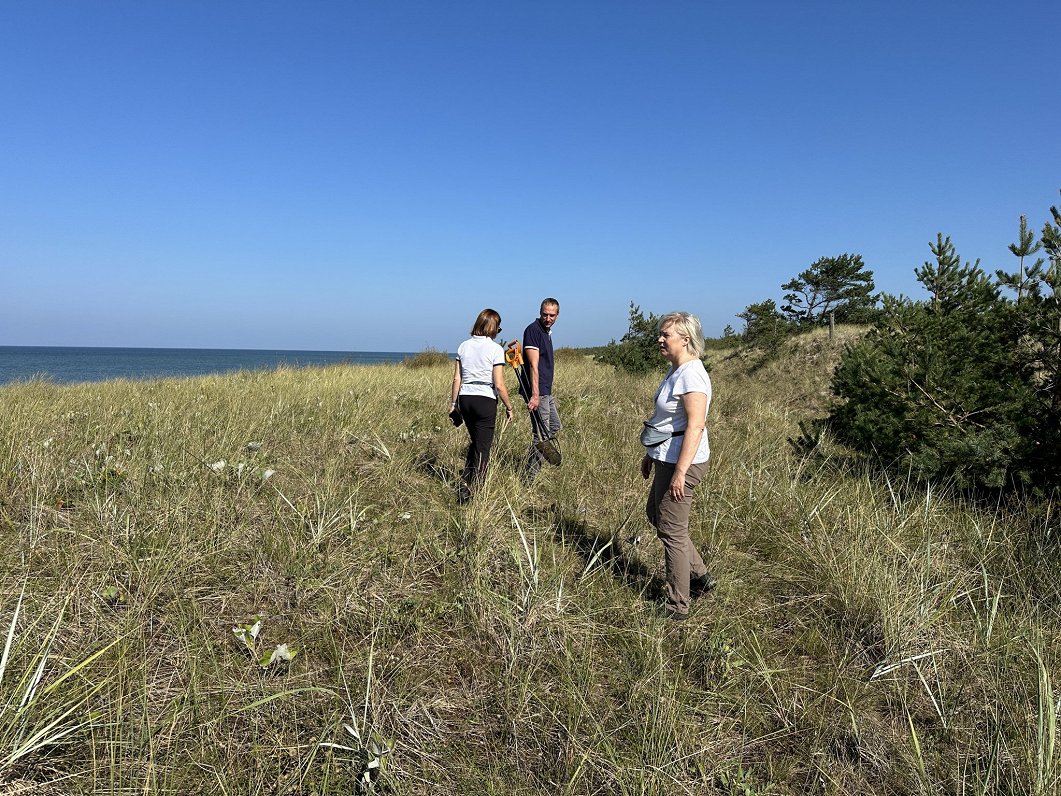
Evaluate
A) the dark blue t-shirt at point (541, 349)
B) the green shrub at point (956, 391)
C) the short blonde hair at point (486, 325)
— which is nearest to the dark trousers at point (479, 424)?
the short blonde hair at point (486, 325)

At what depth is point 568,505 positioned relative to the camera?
15.2 feet

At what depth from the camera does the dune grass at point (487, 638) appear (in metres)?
1.92

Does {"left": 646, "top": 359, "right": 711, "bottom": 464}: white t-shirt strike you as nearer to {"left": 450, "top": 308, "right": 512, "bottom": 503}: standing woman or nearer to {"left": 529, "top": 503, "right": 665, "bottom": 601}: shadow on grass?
{"left": 529, "top": 503, "right": 665, "bottom": 601}: shadow on grass

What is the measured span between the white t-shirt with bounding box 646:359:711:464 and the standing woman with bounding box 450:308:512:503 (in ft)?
6.32

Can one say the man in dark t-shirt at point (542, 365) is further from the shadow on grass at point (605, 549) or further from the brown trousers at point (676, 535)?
the brown trousers at point (676, 535)

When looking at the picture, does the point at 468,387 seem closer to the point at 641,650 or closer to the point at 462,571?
the point at 462,571

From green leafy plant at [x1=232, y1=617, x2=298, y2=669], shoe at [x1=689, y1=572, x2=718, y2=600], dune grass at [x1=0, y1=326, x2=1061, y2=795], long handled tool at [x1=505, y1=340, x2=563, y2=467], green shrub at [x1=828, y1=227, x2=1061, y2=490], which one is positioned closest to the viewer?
dune grass at [x1=0, y1=326, x2=1061, y2=795]

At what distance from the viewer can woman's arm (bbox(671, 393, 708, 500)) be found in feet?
9.09

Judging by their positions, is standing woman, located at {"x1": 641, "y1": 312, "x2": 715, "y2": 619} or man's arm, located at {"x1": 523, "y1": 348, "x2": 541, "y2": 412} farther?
man's arm, located at {"x1": 523, "y1": 348, "x2": 541, "y2": 412}

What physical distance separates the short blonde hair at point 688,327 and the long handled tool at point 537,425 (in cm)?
244

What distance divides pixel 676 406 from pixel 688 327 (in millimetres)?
478

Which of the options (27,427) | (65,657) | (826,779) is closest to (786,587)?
(826,779)

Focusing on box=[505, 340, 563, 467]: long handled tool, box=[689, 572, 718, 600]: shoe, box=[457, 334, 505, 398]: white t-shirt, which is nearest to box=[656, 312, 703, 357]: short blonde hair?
box=[689, 572, 718, 600]: shoe

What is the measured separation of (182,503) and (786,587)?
402cm
